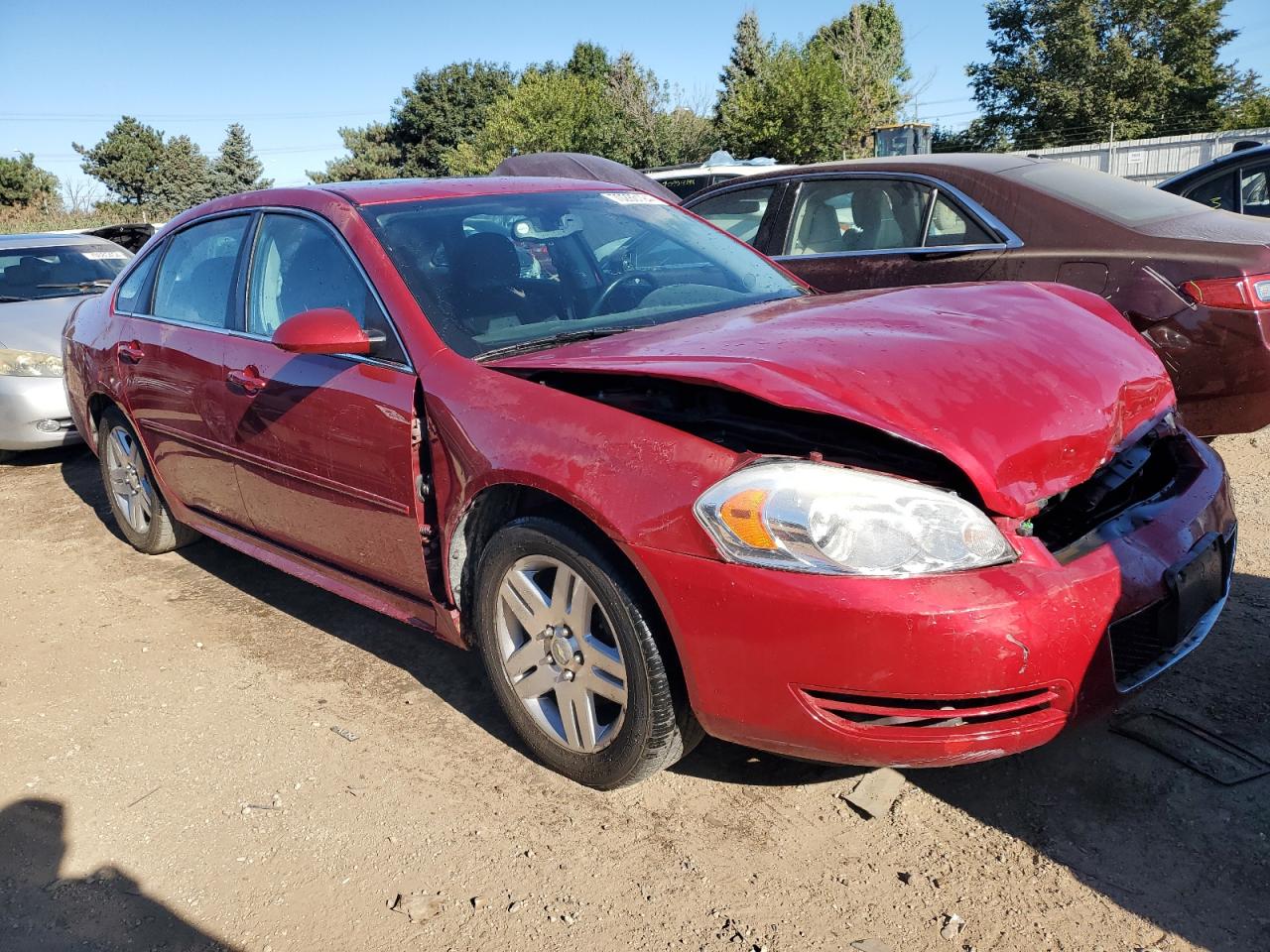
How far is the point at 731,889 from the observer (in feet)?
7.54

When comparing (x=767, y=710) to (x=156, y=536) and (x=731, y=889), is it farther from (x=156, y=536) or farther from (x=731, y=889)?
(x=156, y=536)

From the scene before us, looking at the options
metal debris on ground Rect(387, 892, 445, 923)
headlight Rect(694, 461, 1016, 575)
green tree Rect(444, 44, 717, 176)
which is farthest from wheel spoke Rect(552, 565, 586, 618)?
green tree Rect(444, 44, 717, 176)

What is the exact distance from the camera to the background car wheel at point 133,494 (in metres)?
4.70

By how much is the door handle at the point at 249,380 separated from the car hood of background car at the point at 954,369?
1.12 meters

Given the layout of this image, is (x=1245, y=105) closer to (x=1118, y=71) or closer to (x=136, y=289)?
(x=1118, y=71)

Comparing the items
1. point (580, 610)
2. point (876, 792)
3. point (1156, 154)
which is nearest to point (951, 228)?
point (876, 792)

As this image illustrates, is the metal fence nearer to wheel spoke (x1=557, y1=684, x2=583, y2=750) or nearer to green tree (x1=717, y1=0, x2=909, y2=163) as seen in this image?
green tree (x1=717, y1=0, x2=909, y2=163)

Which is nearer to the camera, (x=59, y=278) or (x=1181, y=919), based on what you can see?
(x=1181, y=919)

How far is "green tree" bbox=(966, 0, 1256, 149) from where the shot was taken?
37.8 meters

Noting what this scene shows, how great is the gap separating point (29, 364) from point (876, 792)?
6.48 meters

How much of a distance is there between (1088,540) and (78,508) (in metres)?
5.69

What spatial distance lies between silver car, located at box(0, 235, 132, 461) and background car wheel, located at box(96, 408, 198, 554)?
6.18 feet

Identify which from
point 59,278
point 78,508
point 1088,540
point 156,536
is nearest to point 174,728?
point 156,536

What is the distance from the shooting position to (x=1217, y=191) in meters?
7.01
